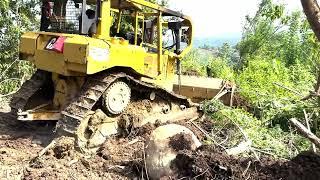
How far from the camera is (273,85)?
10000 mm

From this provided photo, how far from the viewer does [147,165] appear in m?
5.38

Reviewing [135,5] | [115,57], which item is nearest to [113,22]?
[135,5]

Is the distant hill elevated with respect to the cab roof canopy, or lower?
lower

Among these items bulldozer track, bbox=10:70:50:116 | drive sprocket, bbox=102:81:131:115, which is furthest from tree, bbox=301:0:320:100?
bulldozer track, bbox=10:70:50:116

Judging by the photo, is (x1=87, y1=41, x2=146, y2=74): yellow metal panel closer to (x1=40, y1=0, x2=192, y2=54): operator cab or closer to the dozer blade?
(x1=40, y1=0, x2=192, y2=54): operator cab

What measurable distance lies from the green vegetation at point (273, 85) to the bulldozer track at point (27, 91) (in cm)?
298

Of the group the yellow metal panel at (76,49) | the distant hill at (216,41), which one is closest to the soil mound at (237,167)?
the yellow metal panel at (76,49)

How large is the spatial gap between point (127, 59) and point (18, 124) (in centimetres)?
216

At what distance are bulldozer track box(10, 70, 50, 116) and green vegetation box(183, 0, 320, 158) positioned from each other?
2.98m

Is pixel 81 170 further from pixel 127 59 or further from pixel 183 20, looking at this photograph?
pixel 183 20

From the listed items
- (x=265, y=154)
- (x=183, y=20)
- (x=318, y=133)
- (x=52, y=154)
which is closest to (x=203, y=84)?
(x=183, y=20)

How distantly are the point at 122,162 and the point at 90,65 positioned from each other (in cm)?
137

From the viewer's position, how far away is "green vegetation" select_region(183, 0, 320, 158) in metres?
6.94

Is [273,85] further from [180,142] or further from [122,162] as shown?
[180,142]
